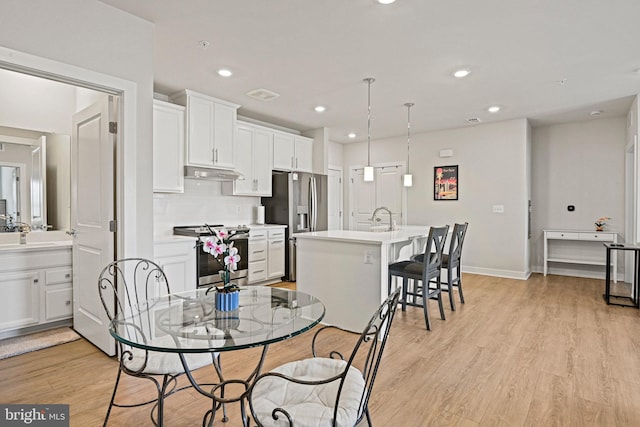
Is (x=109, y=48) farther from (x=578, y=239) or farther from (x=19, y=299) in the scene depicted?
(x=578, y=239)

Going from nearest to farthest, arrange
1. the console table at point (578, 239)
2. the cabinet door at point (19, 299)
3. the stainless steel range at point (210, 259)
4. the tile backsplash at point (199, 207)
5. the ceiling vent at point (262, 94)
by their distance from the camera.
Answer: the cabinet door at point (19, 299)
the stainless steel range at point (210, 259)
the ceiling vent at point (262, 94)
the tile backsplash at point (199, 207)
the console table at point (578, 239)

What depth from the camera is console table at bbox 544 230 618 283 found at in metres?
5.62

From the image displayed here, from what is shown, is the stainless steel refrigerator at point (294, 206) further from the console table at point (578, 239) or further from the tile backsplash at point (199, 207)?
the console table at point (578, 239)

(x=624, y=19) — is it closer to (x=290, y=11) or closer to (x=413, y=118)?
(x=290, y=11)

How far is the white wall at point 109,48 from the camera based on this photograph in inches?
86.0

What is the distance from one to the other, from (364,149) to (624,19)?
17.6 feet

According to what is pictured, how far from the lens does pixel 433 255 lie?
151 inches

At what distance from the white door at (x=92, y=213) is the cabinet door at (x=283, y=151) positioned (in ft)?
9.86

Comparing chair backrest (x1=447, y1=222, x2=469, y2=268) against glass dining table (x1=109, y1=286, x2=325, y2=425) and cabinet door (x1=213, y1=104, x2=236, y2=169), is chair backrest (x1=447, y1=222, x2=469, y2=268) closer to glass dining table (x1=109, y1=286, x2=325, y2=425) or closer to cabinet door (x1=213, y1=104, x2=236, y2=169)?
glass dining table (x1=109, y1=286, x2=325, y2=425)

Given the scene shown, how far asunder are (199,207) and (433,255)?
3.30 m

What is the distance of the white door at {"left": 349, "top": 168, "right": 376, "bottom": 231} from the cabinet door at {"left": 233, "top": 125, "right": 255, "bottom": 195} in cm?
319

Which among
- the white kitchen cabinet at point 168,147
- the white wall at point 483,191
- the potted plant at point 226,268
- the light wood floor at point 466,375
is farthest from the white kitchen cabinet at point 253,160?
the potted plant at point 226,268

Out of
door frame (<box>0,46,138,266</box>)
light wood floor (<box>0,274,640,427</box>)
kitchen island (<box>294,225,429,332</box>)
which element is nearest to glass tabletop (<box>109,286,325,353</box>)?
light wood floor (<box>0,274,640,427</box>)

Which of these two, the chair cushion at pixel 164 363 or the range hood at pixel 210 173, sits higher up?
the range hood at pixel 210 173
